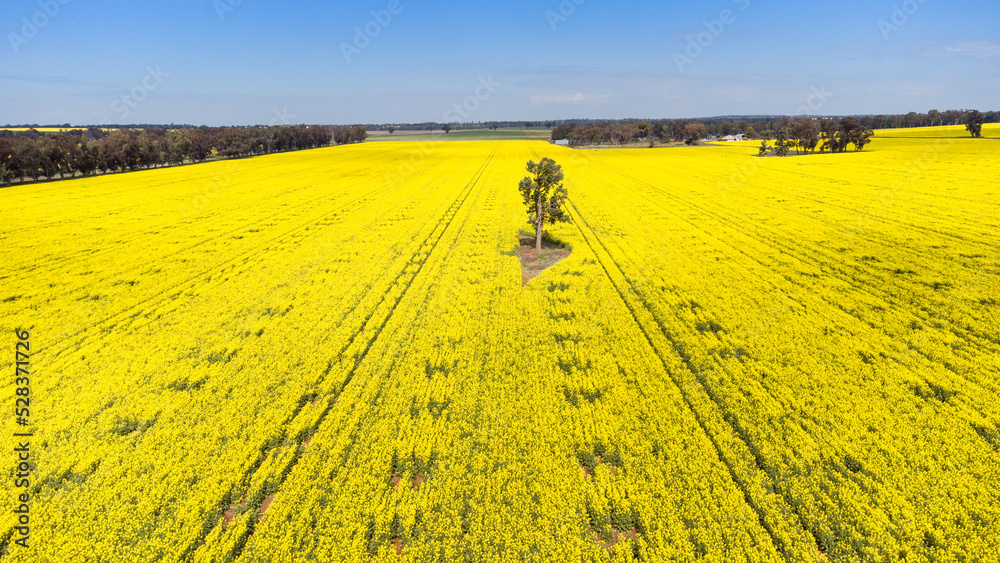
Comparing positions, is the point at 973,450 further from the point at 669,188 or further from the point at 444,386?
the point at 669,188

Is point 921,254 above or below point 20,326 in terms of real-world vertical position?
above

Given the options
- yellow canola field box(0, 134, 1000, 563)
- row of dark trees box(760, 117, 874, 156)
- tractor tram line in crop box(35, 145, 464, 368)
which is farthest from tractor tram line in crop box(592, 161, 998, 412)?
row of dark trees box(760, 117, 874, 156)

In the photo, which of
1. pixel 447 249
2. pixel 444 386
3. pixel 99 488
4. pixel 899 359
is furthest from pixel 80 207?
pixel 899 359

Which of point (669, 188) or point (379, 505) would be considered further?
point (669, 188)

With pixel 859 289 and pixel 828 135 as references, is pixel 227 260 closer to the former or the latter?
pixel 859 289

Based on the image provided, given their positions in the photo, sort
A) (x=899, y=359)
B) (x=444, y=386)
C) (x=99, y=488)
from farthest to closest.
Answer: (x=899, y=359), (x=444, y=386), (x=99, y=488)
